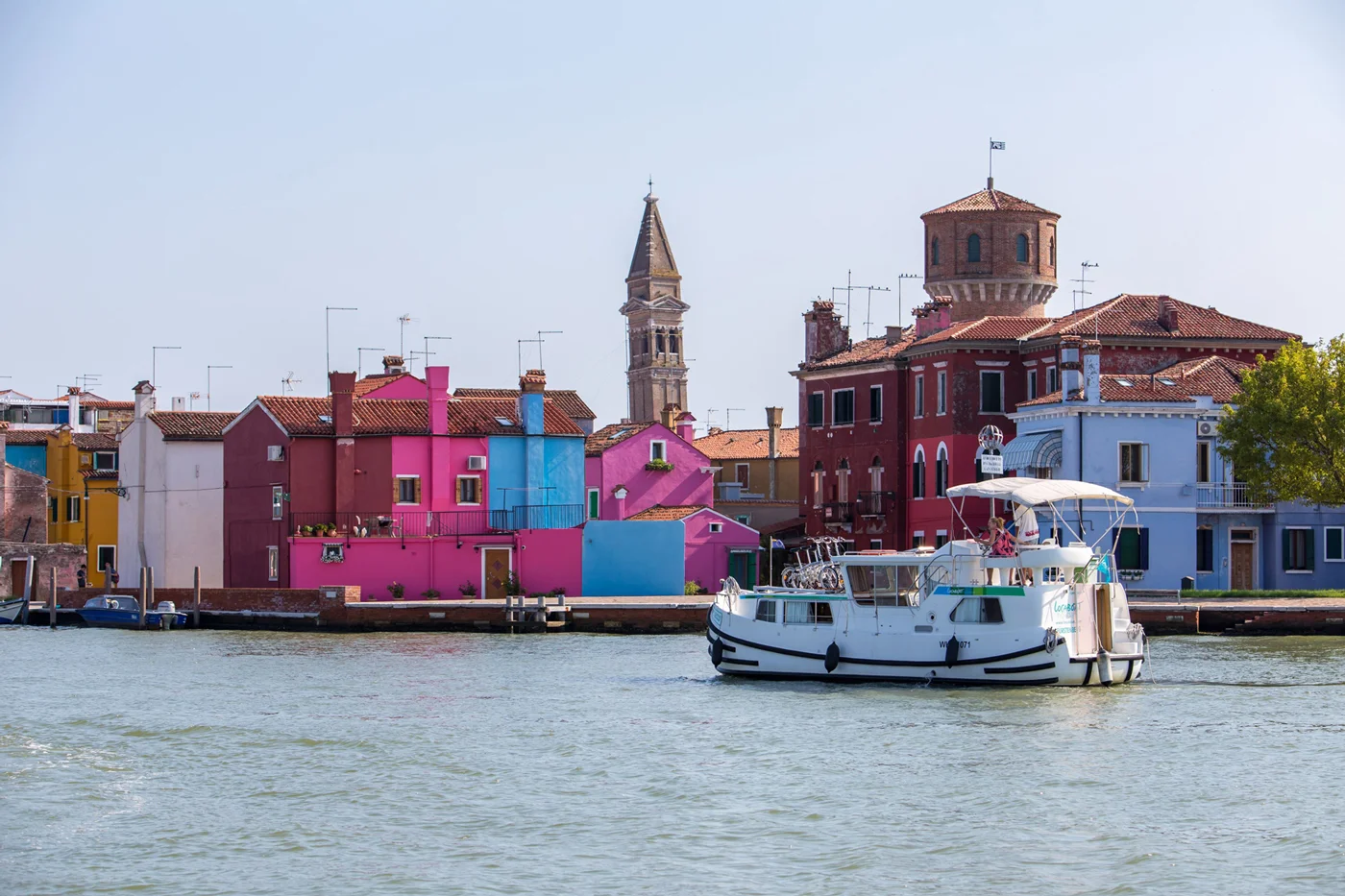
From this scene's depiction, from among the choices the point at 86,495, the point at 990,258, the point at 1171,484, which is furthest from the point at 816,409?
the point at 86,495

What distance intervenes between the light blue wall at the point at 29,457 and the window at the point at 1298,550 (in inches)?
1822

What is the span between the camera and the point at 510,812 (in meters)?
26.2

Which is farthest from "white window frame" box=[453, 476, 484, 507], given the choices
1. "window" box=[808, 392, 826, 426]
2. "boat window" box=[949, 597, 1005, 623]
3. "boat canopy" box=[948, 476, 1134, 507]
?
"boat window" box=[949, 597, 1005, 623]

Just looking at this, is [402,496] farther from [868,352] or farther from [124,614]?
[868,352]

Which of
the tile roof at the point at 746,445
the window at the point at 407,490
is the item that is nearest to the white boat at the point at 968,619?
the window at the point at 407,490

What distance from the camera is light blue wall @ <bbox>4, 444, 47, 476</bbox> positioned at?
77.0 metres

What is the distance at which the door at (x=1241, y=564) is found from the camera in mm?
56656

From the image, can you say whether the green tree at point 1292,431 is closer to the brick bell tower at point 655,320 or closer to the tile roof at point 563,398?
the tile roof at point 563,398

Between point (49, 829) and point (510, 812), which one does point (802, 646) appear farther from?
point (49, 829)

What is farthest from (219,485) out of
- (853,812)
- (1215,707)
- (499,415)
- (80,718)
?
(853,812)

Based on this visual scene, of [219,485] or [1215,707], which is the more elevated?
[219,485]

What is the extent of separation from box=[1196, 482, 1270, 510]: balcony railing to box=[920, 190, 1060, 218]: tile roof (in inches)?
647

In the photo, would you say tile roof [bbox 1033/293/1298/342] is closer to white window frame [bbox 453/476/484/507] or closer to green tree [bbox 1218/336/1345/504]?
green tree [bbox 1218/336/1345/504]

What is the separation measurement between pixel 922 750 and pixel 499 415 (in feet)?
110
